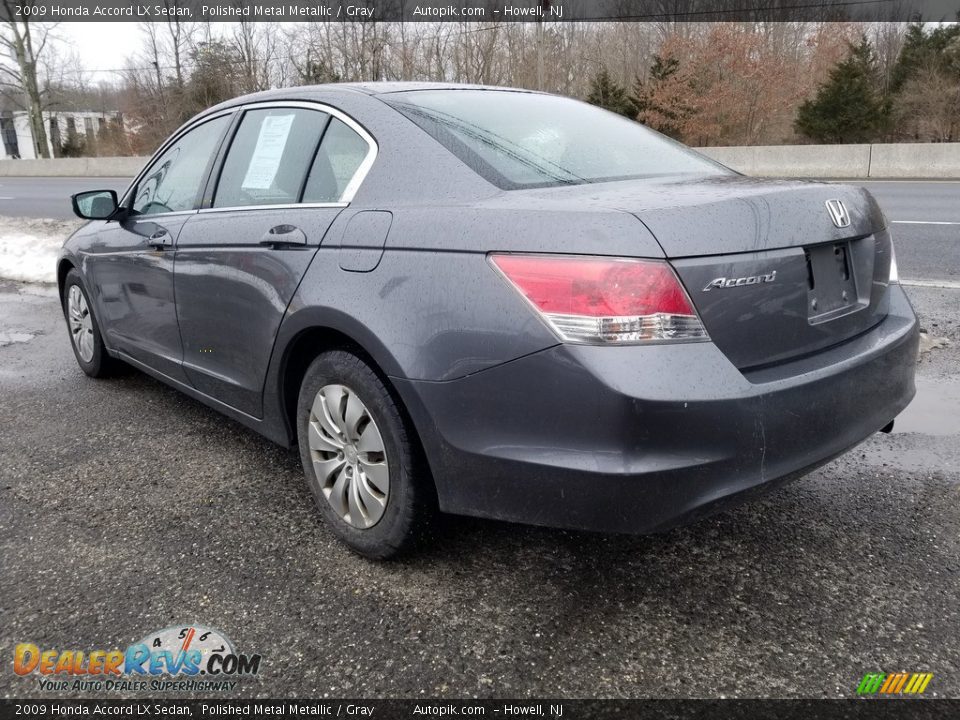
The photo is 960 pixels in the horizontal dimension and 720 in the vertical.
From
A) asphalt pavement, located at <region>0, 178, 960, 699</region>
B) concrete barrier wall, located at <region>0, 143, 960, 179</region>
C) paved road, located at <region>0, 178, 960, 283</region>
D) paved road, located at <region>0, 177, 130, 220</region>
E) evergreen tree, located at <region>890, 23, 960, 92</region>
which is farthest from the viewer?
evergreen tree, located at <region>890, 23, 960, 92</region>

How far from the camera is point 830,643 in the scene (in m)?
2.07

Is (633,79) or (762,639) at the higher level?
(633,79)

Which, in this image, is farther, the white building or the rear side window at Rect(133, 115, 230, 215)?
the white building

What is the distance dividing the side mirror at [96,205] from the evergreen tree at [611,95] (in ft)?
99.9

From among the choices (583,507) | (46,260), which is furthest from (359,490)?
(46,260)

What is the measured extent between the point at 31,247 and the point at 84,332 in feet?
19.5

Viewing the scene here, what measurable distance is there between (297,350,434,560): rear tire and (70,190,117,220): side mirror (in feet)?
7.41

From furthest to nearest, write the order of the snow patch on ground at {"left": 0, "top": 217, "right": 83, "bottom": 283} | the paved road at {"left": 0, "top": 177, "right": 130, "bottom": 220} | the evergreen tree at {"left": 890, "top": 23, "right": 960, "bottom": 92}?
the evergreen tree at {"left": 890, "top": 23, "right": 960, "bottom": 92}
the paved road at {"left": 0, "top": 177, "right": 130, "bottom": 220}
the snow patch on ground at {"left": 0, "top": 217, "right": 83, "bottom": 283}

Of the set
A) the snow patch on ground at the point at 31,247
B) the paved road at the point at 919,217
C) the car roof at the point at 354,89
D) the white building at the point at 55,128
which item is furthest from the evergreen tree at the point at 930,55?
the white building at the point at 55,128

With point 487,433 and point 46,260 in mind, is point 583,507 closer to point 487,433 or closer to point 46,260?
point 487,433

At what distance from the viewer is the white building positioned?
5631cm

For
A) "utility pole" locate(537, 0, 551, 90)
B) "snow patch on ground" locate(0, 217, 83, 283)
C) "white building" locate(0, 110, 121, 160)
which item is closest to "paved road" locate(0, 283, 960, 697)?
"snow patch on ground" locate(0, 217, 83, 283)

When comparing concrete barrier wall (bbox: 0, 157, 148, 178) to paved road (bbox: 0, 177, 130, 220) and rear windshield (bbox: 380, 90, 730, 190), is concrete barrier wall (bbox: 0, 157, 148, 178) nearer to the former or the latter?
paved road (bbox: 0, 177, 130, 220)

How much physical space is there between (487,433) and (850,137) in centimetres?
3280
